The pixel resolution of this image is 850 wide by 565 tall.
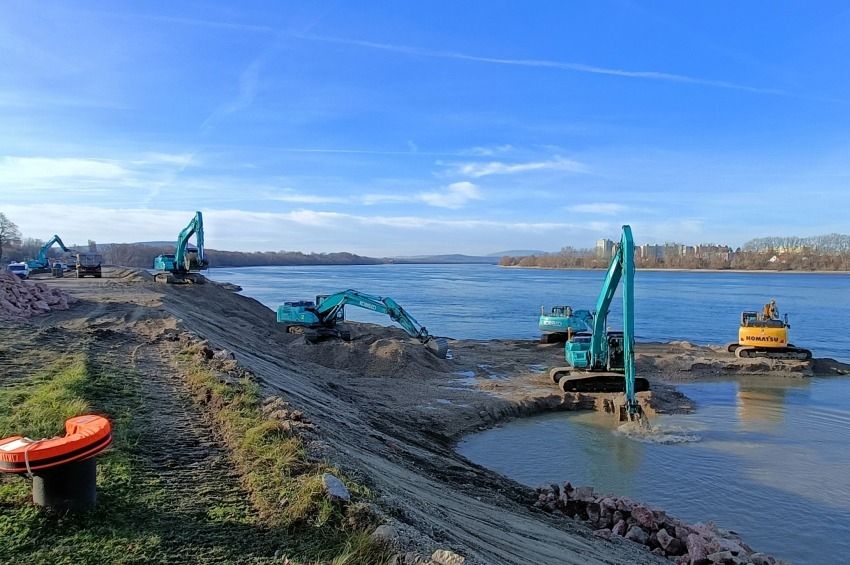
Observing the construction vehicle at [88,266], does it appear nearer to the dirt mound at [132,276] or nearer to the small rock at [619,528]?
the dirt mound at [132,276]

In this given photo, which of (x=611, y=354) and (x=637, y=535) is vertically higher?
(x=611, y=354)

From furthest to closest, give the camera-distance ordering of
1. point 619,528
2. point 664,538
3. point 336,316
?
1. point 336,316
2. point 619,528
3. point 664,538

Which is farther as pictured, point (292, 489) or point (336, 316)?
point (336, 316)

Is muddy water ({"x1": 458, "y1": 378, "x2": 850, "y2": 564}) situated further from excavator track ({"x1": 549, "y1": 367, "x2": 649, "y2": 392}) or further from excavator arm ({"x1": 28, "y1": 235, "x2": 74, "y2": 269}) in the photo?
excavator arm ({"x1": 28, "y1": 235, "x2": 74, "y2": 269})

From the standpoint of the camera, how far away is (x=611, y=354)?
18.5 m

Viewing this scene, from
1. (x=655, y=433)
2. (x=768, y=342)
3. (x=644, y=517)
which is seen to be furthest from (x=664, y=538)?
(x=768, y=342)

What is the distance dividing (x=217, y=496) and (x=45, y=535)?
1.36m

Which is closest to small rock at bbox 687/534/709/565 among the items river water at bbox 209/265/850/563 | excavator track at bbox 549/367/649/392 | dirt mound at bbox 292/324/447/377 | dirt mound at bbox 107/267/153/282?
river water at bbox 209/265/850/563

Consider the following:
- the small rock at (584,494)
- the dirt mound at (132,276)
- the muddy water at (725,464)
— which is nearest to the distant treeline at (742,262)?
the dirt mound at (132,276)

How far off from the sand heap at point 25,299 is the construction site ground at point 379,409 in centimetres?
71

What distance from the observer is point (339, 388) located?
56.6 feet

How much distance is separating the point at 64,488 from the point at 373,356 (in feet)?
60.6

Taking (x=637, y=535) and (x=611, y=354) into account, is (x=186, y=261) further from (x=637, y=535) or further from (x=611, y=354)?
(x=637, y=535)

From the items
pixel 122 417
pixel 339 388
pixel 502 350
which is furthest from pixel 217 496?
pixel 502 350
